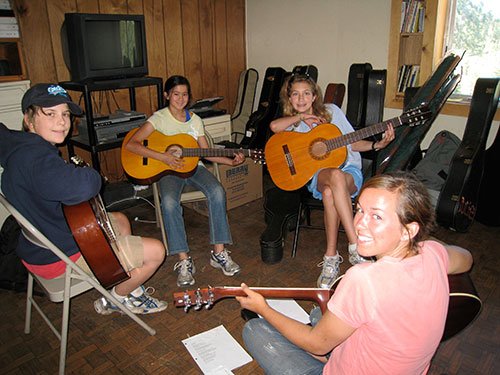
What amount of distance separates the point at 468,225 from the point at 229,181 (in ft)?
6.08

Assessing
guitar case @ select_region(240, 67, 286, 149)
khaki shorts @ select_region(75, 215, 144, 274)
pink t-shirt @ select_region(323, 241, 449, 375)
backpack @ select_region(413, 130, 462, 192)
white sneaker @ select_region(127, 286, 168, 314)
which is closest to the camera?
pink t-shirt @ select_region(323, 241, 449, 375)

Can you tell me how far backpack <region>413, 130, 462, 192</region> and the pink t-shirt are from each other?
7.73ft

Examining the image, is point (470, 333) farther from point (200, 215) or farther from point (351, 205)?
point (200, 215)

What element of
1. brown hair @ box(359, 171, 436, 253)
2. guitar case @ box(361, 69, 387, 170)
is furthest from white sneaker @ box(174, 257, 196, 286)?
brown hair @ box(359, 171, 436, 253)

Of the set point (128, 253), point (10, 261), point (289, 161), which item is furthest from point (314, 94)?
point (10, 261)

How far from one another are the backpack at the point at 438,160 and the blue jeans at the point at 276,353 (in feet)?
7.57

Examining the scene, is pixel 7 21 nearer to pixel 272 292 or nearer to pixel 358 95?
pixel 358 95

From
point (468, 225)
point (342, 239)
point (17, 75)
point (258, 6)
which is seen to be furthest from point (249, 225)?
point (258, 6)

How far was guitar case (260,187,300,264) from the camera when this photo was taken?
8.42 feet

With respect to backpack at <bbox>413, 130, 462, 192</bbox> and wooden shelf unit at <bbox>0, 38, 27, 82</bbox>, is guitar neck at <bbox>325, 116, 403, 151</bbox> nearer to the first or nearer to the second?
backpack at <bbox>413, 130, 462, 192</bbox>

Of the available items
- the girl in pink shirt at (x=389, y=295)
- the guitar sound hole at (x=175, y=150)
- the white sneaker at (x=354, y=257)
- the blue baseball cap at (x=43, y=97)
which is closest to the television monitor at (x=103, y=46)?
the guitar sound hole at (x=175, y=150)

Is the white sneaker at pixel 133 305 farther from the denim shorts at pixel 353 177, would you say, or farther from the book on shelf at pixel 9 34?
the book on shelf at pixel 9 34

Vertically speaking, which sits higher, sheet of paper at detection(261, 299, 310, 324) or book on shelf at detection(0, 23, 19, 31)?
book on shelf at detection(0, 23, 19, 31)

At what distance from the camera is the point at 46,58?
3268 mm
